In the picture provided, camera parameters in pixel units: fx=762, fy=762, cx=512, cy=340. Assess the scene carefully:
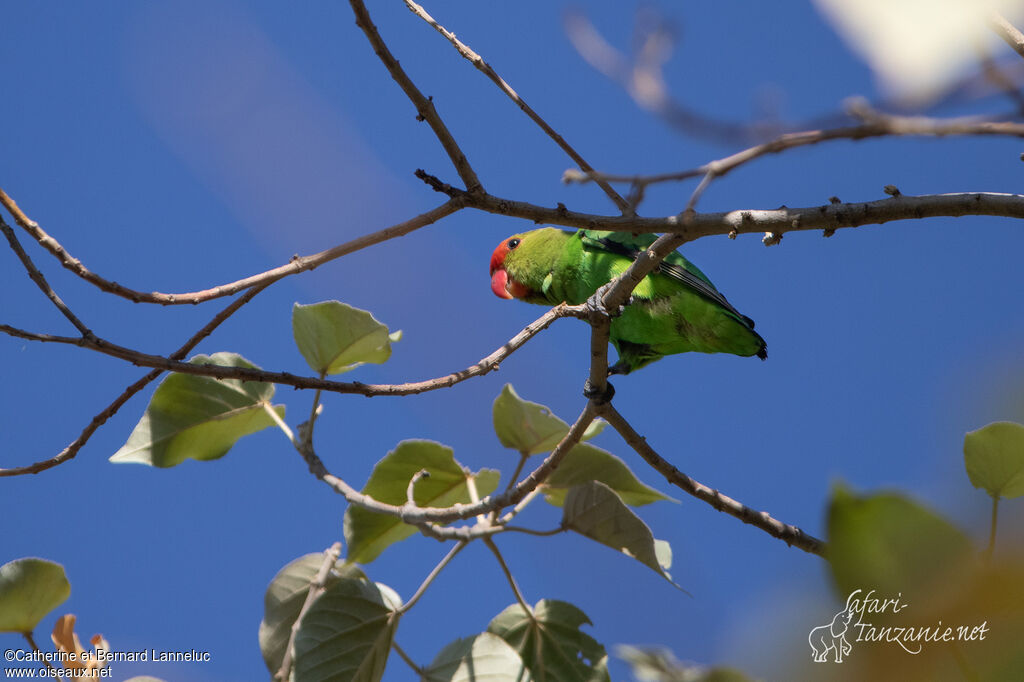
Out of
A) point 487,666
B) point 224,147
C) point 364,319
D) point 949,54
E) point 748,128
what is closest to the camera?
point 949,54

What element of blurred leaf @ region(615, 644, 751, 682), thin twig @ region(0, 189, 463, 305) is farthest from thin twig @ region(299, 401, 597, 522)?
blurred leaf @ region(615, 644, 751, 682)

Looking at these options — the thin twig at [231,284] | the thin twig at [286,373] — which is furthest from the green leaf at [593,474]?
the thin twig at [231,284]

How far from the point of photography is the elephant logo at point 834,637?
1.74ft

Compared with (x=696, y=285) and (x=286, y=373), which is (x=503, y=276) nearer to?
(x=696, y=285)

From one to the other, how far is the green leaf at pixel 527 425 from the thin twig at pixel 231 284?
27.5 inches

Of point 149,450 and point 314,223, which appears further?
point 314,223

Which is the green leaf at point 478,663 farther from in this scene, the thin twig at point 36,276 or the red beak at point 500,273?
the red beak at point 500,273

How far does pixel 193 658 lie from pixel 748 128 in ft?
6.55

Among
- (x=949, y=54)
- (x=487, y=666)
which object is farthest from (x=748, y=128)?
(x=487, y=666)

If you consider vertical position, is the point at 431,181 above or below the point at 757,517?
above

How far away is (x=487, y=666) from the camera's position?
184cm

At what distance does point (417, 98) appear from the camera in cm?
145

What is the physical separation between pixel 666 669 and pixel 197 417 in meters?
1.61

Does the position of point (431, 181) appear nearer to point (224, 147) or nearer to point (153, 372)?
point (224, 147)
